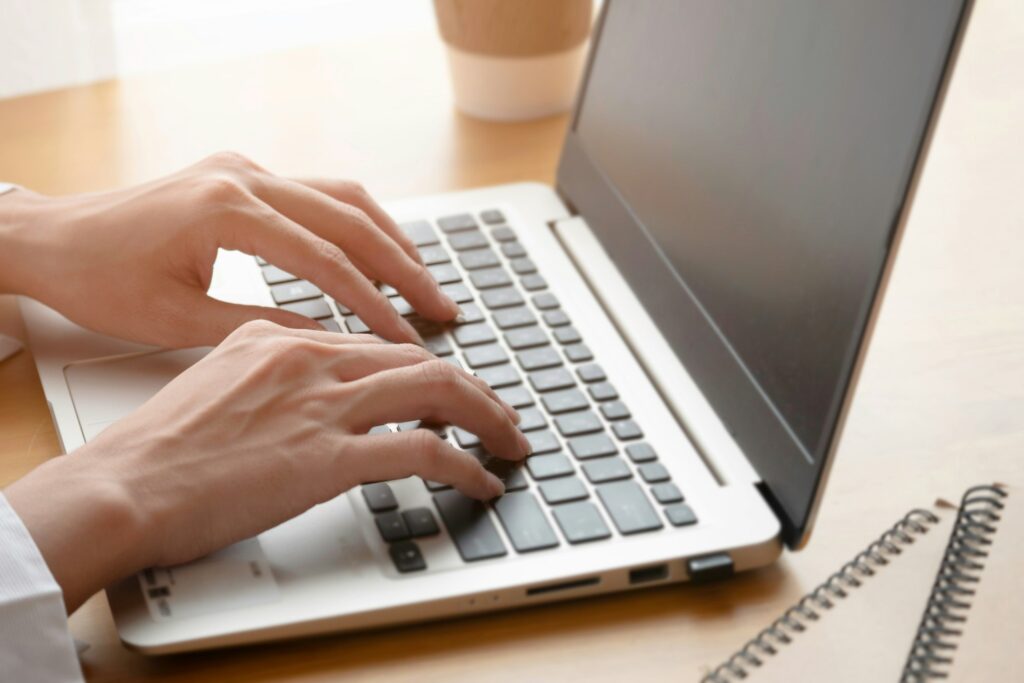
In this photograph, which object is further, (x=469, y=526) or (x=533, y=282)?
(x=533, y=282)

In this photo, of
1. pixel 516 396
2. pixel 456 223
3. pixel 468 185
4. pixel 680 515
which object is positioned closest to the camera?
pixel 680 515

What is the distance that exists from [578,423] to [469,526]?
0.39ft

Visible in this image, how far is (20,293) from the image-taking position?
3.01 feet

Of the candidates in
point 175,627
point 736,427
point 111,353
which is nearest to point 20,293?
point 111,353

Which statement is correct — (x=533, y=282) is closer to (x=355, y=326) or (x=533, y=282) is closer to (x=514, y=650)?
(x=355, y=326)

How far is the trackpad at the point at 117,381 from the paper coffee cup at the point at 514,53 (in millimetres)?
457

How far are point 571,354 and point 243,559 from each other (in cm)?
28

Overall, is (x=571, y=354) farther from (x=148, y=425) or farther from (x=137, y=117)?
(x=137, y=117)

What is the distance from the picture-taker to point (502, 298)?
0.94 m

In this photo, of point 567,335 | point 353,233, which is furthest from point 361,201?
point 567,335

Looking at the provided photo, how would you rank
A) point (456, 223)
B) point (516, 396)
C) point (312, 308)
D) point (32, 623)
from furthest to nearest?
point (456, 223) < point (312, 308) < point (516, 396) < point (32, 623)

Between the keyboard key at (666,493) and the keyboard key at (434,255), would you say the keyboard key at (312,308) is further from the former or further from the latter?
the keyboard key at (666,493)

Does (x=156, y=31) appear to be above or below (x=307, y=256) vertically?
below

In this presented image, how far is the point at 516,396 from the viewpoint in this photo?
2.73ft
